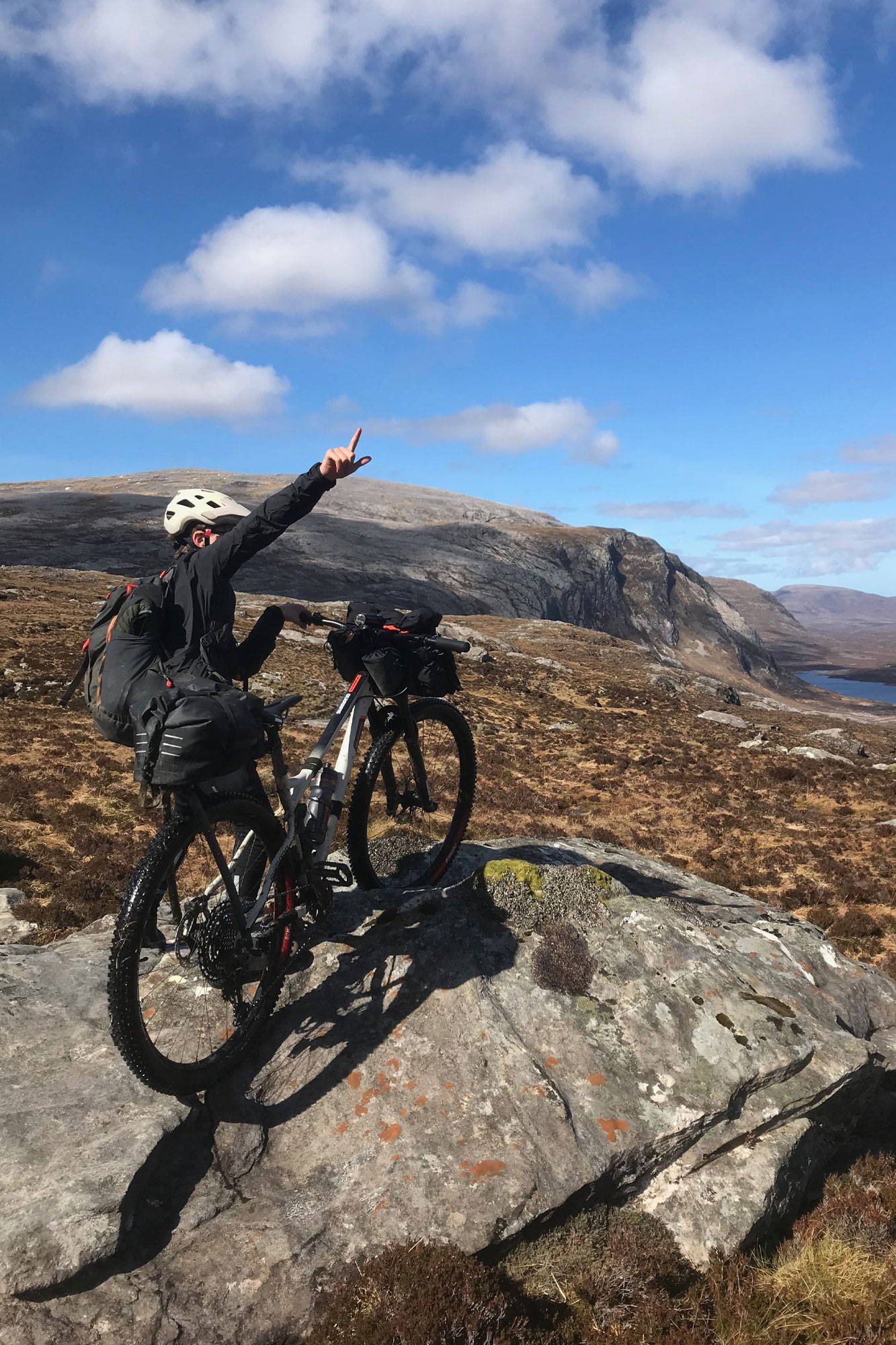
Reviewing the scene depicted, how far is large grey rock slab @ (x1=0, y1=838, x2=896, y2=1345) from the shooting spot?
3.75 m

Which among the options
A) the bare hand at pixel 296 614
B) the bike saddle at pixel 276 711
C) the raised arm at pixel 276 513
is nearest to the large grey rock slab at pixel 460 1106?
the bike saddle at pixel 276 711

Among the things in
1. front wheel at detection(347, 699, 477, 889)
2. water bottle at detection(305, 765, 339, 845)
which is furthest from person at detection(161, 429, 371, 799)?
front wheel at detection(347, 699, 477, 889)

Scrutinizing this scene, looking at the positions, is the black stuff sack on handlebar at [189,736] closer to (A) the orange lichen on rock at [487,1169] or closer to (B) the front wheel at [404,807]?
(B) the front wheel at [404,807]

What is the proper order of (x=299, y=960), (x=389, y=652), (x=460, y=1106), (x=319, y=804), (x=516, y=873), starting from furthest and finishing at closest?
(x=516, y=873) < (x=389, y=652) < (x=299, y=960) < (x=319, y=804) < (x=460, y=1106)

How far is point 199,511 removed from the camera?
5.32 m

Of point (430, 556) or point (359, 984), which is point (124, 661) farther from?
point (430, 556)

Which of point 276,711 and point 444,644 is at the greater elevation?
point 444,644

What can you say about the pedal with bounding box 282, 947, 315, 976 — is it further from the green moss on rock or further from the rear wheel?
the green moss on rock

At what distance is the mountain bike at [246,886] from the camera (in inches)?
161

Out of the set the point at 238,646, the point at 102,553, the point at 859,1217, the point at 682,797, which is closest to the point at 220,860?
the point at 238,646

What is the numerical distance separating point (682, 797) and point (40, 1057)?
1973 centimetres

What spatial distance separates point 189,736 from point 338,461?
208cm

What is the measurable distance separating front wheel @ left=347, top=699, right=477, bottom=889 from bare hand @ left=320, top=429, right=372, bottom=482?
2370 mm

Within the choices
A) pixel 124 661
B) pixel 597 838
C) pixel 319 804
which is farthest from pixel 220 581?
pixel 597 838
